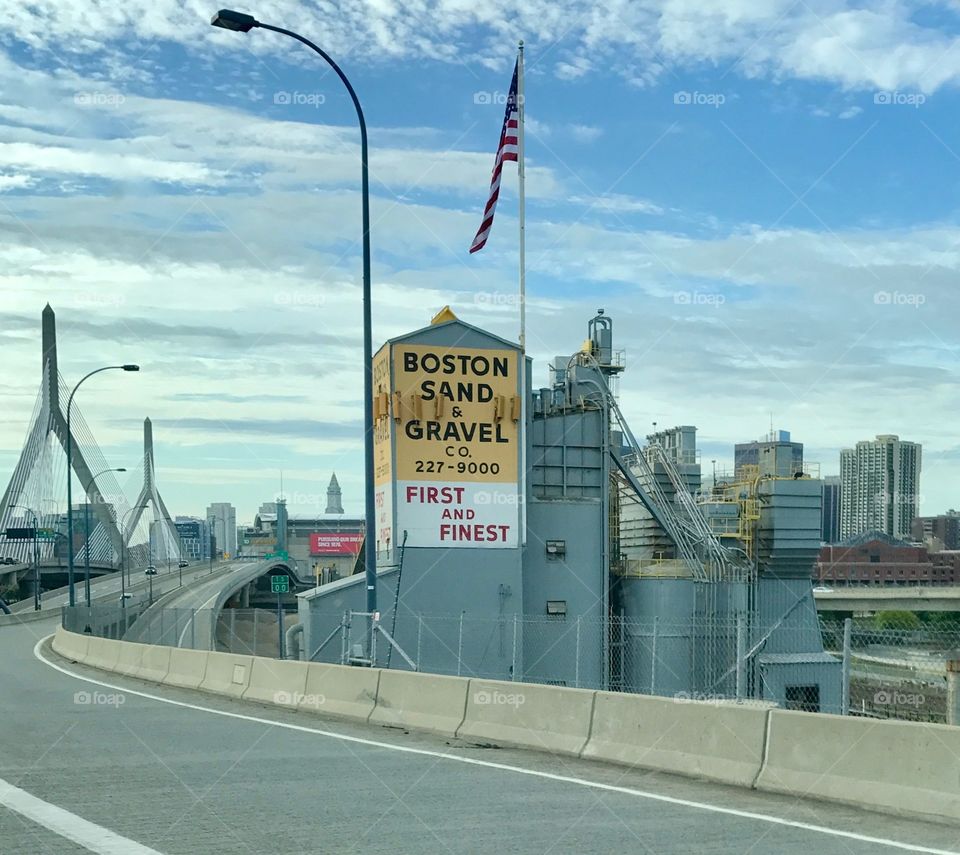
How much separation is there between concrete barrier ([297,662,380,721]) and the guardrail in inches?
0.8

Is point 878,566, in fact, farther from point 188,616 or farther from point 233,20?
point 233,20

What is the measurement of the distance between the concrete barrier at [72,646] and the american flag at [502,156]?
16.2 meters

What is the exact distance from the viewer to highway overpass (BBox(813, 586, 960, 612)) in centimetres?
8431

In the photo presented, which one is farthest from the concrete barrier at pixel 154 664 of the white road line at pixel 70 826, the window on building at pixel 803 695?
the window on building at pixel 803 695

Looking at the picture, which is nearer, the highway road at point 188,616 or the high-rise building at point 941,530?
the highway road at point 188,616

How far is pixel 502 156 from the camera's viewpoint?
36656 millimetres

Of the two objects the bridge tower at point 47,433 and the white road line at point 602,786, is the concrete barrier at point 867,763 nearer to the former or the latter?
the white road line at point 602,786

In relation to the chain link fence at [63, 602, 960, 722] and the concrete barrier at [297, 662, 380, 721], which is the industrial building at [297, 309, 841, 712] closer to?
the chain link fence at [63, 602, 960, 722]

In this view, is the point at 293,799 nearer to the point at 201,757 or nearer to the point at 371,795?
the point at 371,795

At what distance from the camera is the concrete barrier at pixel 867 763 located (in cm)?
923

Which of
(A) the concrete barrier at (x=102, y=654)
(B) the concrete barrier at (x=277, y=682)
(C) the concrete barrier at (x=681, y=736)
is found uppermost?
(C) the concrete barrier at (x=681, y=736)

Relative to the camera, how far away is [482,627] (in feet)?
136

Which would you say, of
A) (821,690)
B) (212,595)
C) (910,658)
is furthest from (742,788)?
(212,595)

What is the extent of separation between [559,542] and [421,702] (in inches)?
1158
